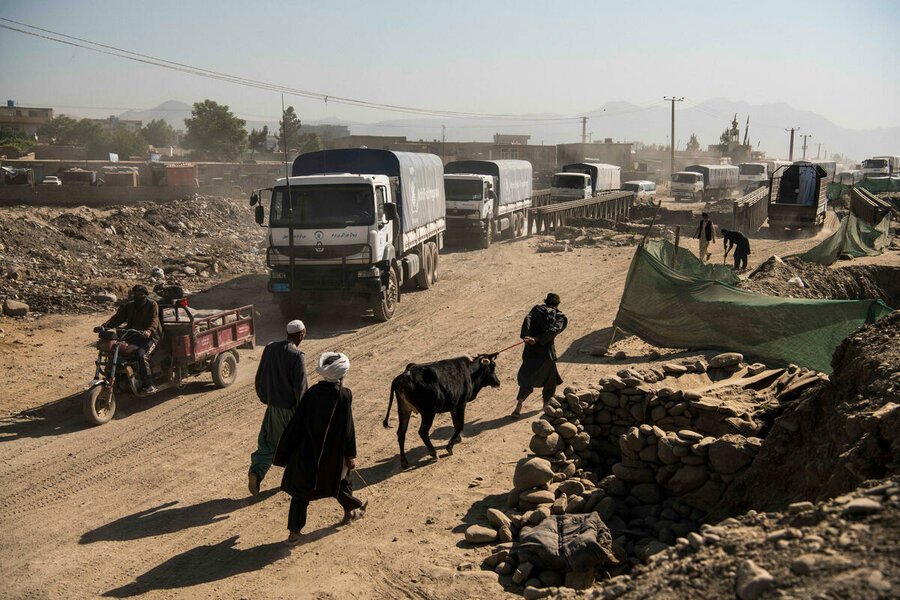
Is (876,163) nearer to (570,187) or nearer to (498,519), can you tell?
(570,187)

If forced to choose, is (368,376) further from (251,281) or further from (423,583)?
(251,281)

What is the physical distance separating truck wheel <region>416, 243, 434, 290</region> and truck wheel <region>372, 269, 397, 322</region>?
2.51m

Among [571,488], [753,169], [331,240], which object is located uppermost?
[753,169]

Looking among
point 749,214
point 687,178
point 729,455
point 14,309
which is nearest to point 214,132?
point 687,178

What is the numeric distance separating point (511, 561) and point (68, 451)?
5.53 metres

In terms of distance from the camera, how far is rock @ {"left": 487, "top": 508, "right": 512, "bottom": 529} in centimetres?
600

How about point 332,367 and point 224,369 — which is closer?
point 332,367

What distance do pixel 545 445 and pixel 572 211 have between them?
930 inches

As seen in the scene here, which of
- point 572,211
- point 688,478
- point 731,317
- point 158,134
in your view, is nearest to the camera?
point 688,478

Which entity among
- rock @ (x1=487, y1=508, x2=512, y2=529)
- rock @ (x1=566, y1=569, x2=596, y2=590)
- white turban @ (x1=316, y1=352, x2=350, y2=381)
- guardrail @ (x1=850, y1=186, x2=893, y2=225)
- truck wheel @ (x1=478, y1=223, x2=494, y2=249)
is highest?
guardrail @ (x1=850, y1=186, x2=893, y2=225)

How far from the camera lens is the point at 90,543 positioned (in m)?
5.96

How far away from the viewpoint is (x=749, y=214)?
2838 cm

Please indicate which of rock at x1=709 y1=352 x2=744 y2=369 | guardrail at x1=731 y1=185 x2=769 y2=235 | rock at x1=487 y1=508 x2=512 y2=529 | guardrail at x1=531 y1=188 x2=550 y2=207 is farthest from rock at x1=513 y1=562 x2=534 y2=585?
guardrail at x1=531 y1=188 x2=550 y2=207

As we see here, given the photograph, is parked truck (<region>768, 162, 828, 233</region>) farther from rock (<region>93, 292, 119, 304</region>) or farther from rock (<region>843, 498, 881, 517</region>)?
rock (<region>843, 498, 881, 517</region>)
